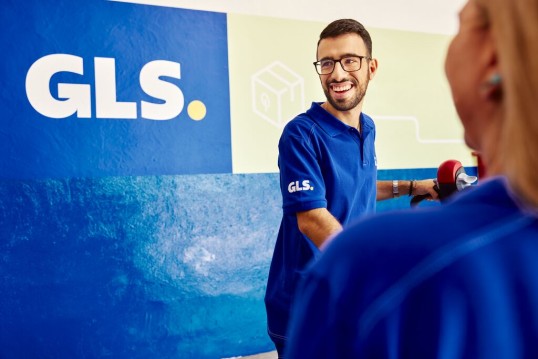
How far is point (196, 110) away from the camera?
10.5 ft

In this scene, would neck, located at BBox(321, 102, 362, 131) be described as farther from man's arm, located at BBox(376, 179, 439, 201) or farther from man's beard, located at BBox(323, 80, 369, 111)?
man's arm, located at BBox(376, 179, 439, 201)

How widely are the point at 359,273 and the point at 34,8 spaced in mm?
2899

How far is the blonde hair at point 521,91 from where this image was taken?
0.42 meters

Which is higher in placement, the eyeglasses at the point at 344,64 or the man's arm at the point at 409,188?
the eyeglasses at the point at 344,64

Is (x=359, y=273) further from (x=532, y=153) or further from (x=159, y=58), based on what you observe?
(x=159, y=58)

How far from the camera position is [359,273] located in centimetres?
44

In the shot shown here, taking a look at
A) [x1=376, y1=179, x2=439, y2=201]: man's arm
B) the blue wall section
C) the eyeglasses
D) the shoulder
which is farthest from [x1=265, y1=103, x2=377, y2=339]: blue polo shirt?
the blue wall section

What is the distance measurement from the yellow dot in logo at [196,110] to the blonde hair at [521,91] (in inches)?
112

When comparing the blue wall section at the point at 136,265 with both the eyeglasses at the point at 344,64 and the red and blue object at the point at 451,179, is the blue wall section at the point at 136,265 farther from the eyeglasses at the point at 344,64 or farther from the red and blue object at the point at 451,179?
the red and blue object at the point at 451,179

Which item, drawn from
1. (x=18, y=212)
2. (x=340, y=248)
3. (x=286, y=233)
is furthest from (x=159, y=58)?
(x=340, y=248)

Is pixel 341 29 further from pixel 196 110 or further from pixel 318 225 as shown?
pixel 196 110

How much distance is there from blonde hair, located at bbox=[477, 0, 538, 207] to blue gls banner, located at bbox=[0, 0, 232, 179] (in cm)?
275

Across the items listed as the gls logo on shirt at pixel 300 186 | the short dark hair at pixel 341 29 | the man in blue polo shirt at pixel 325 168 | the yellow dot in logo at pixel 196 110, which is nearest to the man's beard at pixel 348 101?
the man in blue polo shirt at pixel 325 168

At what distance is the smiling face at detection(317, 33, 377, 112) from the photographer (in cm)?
195
